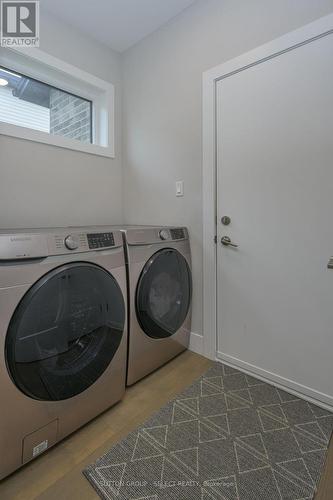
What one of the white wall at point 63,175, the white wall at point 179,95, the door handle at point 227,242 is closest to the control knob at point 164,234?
the white wall at point 179,95

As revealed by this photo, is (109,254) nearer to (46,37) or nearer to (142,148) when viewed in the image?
(142,148)

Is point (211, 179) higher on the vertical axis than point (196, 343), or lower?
higher

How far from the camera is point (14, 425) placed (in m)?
0.97

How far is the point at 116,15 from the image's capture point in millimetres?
1857

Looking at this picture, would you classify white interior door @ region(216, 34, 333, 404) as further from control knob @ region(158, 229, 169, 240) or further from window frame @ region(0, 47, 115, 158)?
window frame @ region(0, 47, 115, 158)

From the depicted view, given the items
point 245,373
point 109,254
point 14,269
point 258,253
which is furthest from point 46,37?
point 245,373

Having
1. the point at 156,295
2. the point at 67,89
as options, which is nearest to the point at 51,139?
the point at 67,89

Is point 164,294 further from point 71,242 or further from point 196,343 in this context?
point 71,242

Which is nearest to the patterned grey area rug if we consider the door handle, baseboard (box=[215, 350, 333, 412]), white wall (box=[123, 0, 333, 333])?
baseboard (box=[215, 350, 333, 412])

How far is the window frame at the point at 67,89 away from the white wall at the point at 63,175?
0.05 metres

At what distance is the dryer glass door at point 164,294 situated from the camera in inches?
→ 59.2

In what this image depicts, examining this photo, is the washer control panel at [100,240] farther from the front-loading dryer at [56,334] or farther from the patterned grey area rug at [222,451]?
the patterned grey area rug at [222,451]

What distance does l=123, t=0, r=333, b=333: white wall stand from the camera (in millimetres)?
1512

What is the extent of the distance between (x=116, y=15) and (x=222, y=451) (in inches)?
Result: 108
